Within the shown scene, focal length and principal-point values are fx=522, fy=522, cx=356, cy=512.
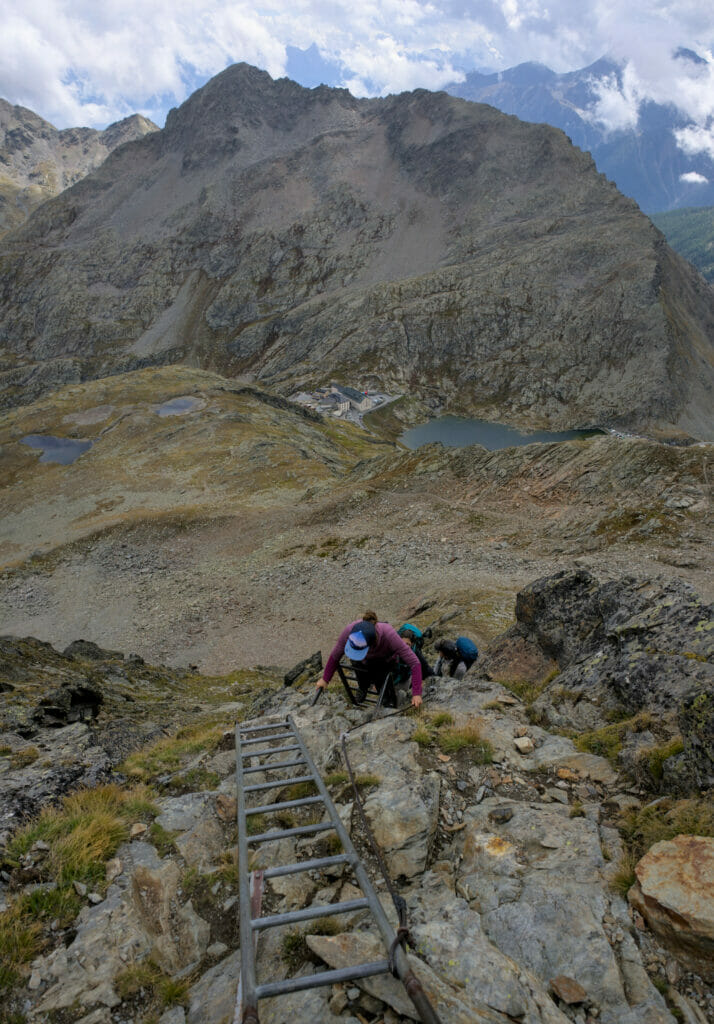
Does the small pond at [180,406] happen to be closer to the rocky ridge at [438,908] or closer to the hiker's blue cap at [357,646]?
the hiker's blue cap at [357,646]

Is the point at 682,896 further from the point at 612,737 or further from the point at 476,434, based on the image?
the point at 476,434

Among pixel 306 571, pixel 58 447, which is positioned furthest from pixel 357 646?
pixel 58 447

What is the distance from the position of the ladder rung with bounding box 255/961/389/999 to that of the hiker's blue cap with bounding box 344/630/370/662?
20.1 feet

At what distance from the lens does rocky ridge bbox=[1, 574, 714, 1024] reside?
4.39 m

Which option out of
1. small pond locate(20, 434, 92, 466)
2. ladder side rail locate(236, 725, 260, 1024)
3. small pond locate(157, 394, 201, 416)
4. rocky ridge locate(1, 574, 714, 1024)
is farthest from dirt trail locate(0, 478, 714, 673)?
small pond locate(157, 394, 201, 416)

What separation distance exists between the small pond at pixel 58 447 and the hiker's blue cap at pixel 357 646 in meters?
72.6

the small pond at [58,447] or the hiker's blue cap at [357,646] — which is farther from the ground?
the small pond at [58,447]

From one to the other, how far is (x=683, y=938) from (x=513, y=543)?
26628 mm

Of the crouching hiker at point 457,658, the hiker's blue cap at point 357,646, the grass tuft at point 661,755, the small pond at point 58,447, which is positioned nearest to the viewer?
the grass tuft at point 661,755

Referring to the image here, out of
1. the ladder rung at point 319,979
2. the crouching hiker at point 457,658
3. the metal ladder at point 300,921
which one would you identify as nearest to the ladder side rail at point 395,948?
the metal ladder at point 300,921

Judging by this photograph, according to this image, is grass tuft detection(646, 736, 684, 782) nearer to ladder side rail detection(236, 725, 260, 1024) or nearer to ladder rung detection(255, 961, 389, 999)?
ladder rung detection(255, 961, 389, 999)

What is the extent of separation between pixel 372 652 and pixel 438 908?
5.60 meters

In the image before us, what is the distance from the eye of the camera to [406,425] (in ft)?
527

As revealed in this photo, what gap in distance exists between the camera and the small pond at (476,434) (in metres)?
149
